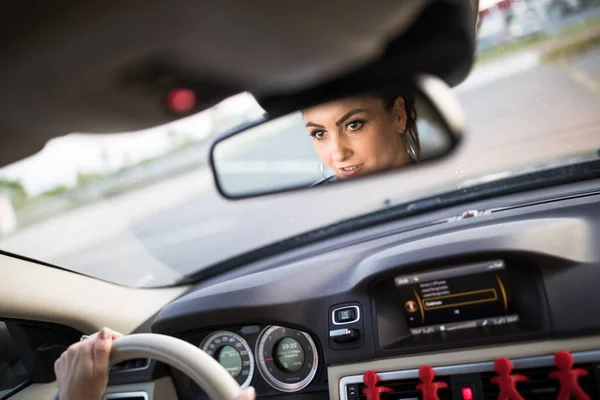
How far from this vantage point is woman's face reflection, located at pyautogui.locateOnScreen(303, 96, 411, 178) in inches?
110

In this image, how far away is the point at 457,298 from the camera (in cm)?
287

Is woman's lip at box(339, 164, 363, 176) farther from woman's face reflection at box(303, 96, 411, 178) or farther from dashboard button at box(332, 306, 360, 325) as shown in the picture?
dashboard button at box(332, 306, 360, 325)

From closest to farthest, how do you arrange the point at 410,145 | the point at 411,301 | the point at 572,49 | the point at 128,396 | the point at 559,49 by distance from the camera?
the point at 410,145, the point at 411,301, the point at 128,396, the point at 572,49, the point at 559,49

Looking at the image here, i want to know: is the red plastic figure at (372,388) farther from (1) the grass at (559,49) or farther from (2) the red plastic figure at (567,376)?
(1) the grass at (559,49)

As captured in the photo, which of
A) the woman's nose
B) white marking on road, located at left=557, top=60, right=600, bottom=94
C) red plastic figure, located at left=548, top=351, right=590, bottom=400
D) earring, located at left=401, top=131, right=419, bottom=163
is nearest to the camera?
red plastic figure, located at left=548, top=351, right=590, bottom=400

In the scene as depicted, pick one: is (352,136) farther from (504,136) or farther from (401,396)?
(504,136)

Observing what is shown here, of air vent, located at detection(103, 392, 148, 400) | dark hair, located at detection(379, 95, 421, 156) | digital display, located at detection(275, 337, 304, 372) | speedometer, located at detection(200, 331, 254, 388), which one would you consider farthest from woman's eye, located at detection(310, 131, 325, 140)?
air vent, located at detection(103, 392, 148, 400)

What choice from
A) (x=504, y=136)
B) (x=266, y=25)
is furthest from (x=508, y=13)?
(x=266, y=25)

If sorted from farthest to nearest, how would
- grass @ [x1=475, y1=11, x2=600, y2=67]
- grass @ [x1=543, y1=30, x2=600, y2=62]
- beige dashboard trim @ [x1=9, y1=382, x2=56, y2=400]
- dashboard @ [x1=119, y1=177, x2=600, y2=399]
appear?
grass @ [x1=543, y1=30, x2=600, y2=62] → grass @ [x1=475, y1=11, x2=600, y2=67] → beige dashboard trim @ [x1=9, y1=382, x2=56, y2=400] → dashboard @ [x1=119, y1=177, x2=600, y2=399]

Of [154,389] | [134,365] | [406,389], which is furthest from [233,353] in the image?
[406,389]

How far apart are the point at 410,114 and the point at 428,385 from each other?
1126 millimetres

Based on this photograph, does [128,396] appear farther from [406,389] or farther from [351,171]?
[351,171]

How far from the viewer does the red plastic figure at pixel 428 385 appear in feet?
8.87

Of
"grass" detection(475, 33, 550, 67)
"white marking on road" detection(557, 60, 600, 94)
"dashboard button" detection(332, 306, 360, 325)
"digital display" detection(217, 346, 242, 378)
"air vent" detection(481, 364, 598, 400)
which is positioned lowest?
"air vent" detection(481, 364, 598, 400)
